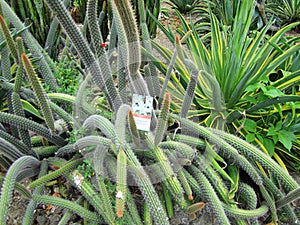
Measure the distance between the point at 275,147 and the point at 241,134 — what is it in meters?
0.21

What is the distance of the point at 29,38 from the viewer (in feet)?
5.60

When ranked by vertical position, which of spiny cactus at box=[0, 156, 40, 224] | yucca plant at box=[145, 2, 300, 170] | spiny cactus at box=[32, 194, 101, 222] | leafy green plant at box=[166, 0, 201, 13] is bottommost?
spiny cactus at box=[32, 194, 101, 222]

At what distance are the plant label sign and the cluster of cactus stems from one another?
0.13 ft

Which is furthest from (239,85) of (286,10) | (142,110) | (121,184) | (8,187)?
(286,10)

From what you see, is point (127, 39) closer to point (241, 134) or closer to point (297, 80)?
point (241, 134)

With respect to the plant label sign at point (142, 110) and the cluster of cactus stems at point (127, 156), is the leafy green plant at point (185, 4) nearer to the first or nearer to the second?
the cluster of cactus stems at point (127, 156)

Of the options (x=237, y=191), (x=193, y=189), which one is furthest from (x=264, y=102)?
(x=193, y=189)

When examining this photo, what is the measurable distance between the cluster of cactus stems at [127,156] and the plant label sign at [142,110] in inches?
1.6

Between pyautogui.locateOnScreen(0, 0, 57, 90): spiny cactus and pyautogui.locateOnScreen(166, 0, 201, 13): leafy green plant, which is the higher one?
pyautogui.locateOnScreen(166, 0, 201, 13): leafy green plant

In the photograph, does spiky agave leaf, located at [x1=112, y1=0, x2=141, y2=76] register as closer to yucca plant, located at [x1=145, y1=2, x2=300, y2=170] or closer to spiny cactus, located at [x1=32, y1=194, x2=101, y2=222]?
yucca plant, located at [x1=145, y1=2, x2=300, y2=170]

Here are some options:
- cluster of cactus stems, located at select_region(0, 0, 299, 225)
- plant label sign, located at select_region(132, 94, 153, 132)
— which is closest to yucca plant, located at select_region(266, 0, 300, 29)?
cluster of cactus stems, located at select_region(0, 0, 299, 225)

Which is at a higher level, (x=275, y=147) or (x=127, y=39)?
(x=127, y=39)

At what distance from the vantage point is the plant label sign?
136 cm

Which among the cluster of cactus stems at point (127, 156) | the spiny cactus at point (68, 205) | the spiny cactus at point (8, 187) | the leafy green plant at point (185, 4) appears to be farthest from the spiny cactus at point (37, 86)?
the leafy green plant at point (185, 4)
